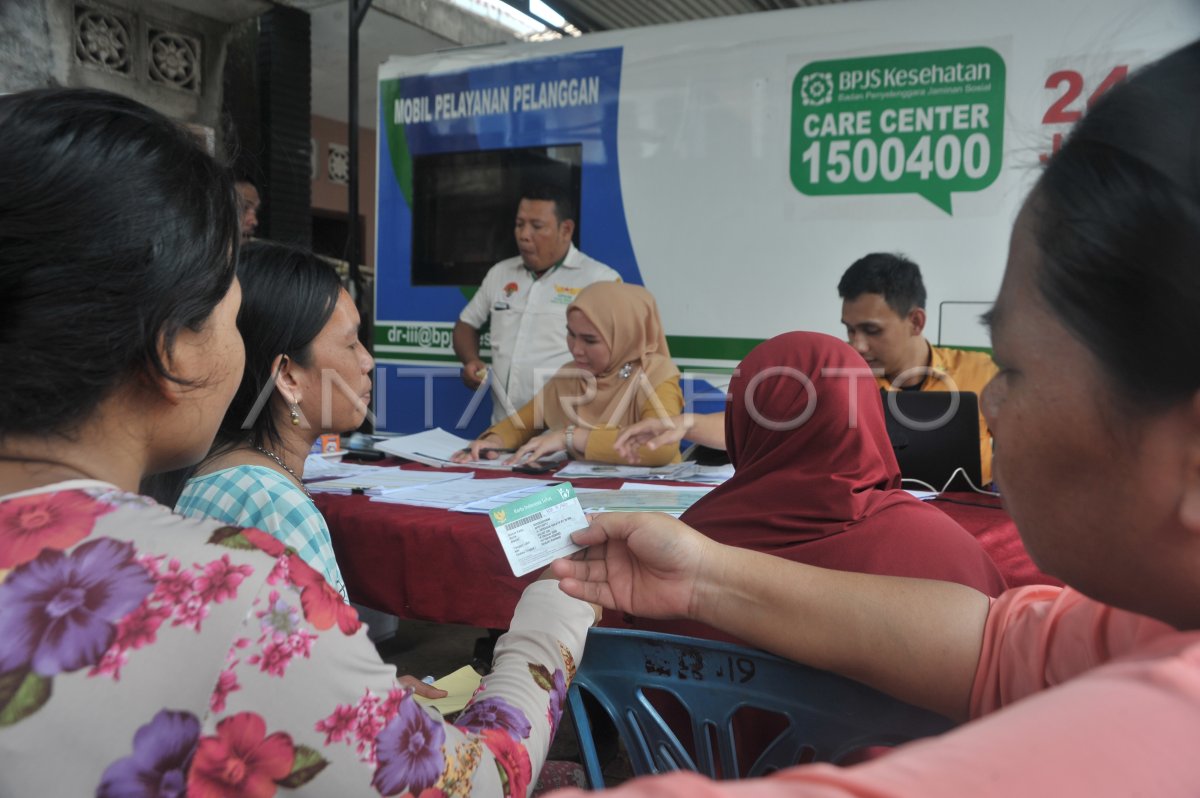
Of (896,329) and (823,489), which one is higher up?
(896,329)

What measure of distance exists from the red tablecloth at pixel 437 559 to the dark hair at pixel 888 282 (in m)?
1.26

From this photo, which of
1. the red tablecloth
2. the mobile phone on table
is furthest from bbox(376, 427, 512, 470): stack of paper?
the red tablecloth

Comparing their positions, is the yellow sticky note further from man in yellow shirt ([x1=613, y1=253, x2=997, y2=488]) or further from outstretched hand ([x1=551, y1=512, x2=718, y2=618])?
man in yellow shirt ([x1=613, y1=253, x2=997, y2=488])

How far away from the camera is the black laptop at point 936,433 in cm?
271

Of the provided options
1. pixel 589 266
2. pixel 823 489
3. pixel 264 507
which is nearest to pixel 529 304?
pixel 589 266

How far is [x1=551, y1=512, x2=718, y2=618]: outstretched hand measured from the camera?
4.08 feet

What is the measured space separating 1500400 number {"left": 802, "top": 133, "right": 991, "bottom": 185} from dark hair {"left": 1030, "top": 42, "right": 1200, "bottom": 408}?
3.46 meters

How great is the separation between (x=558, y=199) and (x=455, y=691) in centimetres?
351

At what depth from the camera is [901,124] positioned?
387cm

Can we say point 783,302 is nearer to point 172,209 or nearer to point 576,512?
point 576,512

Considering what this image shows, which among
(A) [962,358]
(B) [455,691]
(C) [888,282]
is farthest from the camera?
(A) [962,358]

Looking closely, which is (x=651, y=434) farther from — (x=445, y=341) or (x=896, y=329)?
(x=445, y=341)

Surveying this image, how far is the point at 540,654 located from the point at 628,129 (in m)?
3.72

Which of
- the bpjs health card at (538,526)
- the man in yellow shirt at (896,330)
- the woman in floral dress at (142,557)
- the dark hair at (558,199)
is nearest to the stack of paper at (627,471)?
the man in yellow shirt at (896,330)
